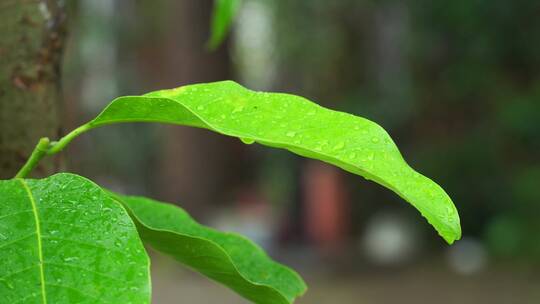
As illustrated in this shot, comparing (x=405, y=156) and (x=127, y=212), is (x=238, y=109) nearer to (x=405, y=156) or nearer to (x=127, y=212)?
(x=127, y=212)

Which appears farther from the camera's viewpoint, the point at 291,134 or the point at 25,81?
the point at 25,81

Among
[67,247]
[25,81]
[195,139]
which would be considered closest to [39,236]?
[67,247]

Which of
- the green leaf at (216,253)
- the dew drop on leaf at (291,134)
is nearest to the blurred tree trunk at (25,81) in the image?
the green leaf at (216,253)

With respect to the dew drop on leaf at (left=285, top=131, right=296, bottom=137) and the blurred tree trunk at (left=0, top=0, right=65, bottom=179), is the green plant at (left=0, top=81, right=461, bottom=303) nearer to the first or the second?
the dew drop on leaf at (left=285, top=131, right=296, bottom=137)

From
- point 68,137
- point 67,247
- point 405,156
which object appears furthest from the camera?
point 405,156

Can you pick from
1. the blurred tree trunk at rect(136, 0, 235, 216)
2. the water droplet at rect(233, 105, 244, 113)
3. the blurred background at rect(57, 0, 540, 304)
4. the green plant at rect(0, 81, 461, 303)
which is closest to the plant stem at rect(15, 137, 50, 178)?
the green plant at rect(0, 81, 461, 303)

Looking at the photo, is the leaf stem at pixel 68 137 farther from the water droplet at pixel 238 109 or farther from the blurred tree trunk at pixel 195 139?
the blurred tree trunk at pixel 195 139

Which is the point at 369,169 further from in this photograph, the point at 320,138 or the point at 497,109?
the point at 497,109
